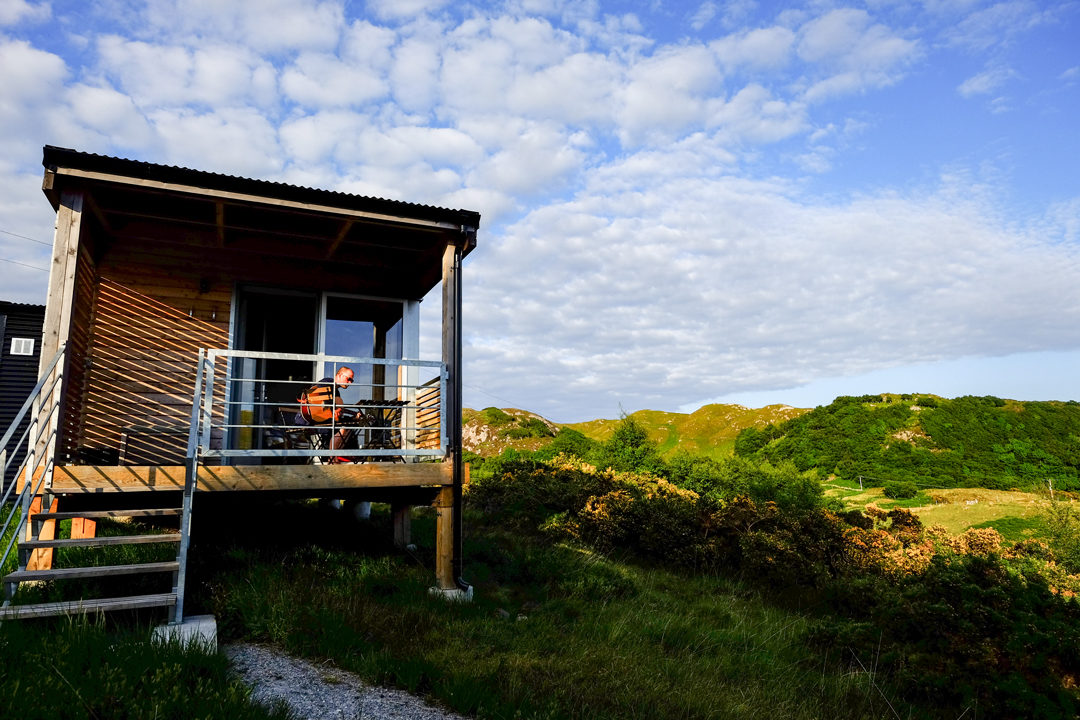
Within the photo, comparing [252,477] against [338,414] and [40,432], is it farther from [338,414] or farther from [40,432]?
[40,432]

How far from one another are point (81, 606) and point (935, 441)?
33.2 metres

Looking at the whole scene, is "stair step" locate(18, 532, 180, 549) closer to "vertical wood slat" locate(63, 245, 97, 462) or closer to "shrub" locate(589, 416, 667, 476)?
"vertical wood slat" locate(63, 245, 97, 462)

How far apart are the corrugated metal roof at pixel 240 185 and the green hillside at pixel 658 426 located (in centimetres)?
1934

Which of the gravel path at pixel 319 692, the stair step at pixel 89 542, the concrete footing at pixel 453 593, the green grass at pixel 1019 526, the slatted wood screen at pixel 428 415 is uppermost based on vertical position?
the slatted wood screen at pixel 428 415

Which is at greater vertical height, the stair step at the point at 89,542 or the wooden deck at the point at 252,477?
the wooden deck at the point at 252,477

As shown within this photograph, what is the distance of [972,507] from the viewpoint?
1980 cm

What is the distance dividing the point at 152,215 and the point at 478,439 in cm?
2038

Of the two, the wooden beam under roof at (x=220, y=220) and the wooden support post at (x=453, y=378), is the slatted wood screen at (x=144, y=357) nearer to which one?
the wooden beam under roof at (x=220, y=220)

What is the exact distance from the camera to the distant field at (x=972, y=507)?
1592 centimetres

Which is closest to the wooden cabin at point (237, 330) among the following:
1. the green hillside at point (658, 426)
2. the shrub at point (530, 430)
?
the green hillside at point (658, 426)

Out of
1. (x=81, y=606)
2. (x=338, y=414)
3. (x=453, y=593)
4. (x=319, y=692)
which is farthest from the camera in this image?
(x=338, y=414)

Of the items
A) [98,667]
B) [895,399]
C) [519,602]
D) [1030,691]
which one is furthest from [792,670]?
[895,399]

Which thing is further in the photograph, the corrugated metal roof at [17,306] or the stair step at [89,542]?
the corrugated metal roof at [17,306]

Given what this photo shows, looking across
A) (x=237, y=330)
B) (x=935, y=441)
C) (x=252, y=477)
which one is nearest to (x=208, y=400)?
(x=252, y=477)
